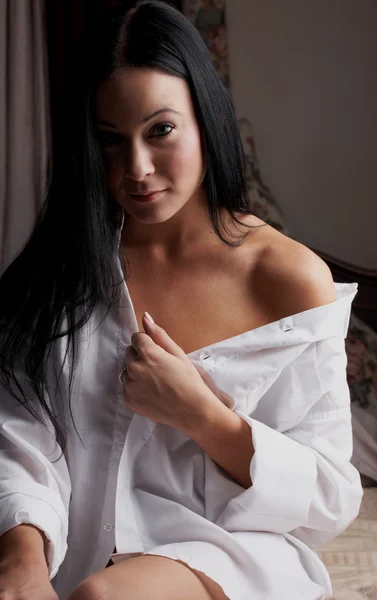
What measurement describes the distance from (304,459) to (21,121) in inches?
63.7

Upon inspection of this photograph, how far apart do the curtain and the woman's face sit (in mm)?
1273

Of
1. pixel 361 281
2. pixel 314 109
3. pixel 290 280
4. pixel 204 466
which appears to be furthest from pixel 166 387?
pixel 314 109

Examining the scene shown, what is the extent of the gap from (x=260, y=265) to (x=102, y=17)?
427 mm

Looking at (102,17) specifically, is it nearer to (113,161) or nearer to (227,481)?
(113,161)

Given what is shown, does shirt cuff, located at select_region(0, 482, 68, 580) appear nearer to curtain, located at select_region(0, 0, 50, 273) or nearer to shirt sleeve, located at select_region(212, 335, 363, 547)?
shirt sleeve, located at select_region(212, 335, 363, 547)

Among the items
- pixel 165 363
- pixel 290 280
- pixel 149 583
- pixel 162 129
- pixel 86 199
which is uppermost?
pixel 162 129

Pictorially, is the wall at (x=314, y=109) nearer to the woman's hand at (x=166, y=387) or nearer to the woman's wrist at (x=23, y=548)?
the woman's hand at (x=166, y=387)

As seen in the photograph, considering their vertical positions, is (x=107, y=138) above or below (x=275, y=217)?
above

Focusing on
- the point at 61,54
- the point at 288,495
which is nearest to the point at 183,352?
the point at 288,495

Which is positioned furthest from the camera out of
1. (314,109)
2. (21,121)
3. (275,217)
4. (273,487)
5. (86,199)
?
(314,109)

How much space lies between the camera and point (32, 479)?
1165 millimetres

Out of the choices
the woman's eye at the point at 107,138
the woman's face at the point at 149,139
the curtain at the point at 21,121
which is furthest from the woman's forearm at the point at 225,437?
the curtain at the point at 21,121

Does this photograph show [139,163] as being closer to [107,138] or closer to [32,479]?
[107,138]

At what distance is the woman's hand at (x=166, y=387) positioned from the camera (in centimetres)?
112
